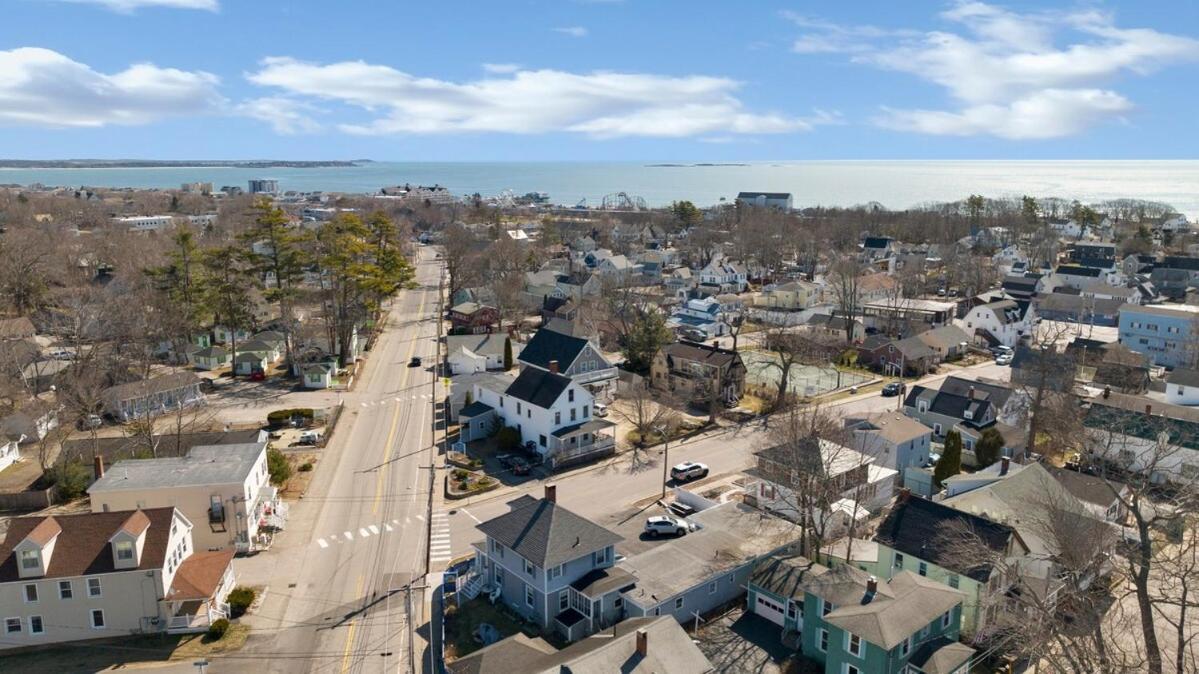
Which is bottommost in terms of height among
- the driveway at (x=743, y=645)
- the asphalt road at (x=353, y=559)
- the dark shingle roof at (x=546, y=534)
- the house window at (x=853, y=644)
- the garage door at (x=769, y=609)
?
the asphalt road at (x=353, y=559)

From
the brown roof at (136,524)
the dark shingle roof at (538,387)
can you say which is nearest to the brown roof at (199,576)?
the brown roof at (136,524)

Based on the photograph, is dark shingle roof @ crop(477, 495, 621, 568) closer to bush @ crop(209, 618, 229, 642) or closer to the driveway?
the driveway

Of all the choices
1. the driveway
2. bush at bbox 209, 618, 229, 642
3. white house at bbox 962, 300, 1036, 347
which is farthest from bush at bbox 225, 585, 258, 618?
white house at bbox 962, 300, 1036, 347

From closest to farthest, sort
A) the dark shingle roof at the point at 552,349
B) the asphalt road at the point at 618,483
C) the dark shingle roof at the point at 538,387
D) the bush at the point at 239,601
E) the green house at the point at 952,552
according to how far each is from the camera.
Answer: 1. the green house at the point at 952,552
2. the bush at the point at 239,601
3. the asphalt road at the point at 618,483
4. the dark shingle roof at the point at 538,387
5. the dark shingle roof at the point at 552,349

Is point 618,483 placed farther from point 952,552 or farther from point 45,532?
point 45,532

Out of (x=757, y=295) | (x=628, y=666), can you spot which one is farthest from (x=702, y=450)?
(x=757, y=295)

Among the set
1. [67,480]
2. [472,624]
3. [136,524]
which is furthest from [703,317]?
[136,524]

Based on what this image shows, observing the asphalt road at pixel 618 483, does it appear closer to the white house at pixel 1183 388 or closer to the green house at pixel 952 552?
the green house at pixel 952 552
